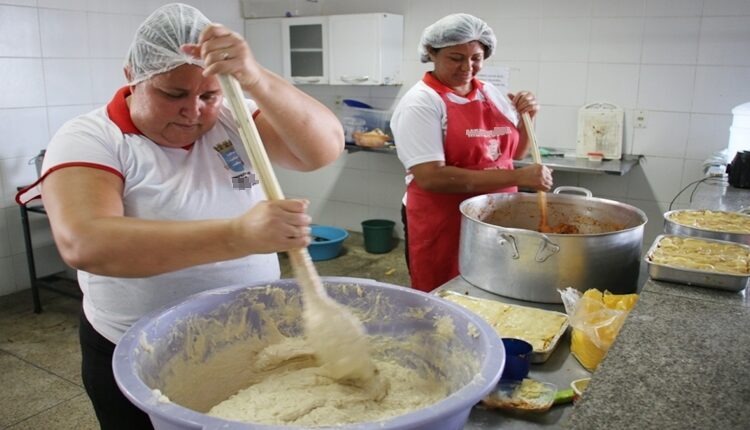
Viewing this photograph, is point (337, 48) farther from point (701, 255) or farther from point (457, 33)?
point (701, 255)

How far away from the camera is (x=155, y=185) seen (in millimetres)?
1197

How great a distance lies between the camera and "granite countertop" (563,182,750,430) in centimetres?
85

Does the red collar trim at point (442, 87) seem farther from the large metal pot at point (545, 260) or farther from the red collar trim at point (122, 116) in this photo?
the red collar trim at point (122, 116)

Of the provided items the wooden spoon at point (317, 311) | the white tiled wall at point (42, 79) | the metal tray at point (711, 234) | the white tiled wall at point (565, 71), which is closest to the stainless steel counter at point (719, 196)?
the metal tray at point (711, 234)

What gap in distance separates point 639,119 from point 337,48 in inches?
81.7

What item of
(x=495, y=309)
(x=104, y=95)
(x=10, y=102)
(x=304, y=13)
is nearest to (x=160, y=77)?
(x=495, y=309)

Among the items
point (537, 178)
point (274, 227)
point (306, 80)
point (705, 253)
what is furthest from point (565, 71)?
point (274, 227)

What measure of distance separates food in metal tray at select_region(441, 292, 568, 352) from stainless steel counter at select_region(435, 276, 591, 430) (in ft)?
0.11

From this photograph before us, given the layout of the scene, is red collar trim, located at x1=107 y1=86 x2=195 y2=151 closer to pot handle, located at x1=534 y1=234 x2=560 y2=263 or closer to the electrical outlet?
pot handle, located at x1=534 y1=234 x2=560 y2=263

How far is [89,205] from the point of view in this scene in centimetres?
105

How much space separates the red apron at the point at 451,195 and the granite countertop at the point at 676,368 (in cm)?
99

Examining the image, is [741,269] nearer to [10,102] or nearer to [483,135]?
[483,135]

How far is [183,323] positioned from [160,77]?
48cm

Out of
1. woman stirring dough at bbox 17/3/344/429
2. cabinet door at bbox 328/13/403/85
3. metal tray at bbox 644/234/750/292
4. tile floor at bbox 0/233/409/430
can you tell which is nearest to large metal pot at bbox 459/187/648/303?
metal tray at bbox 644/234/750/292
